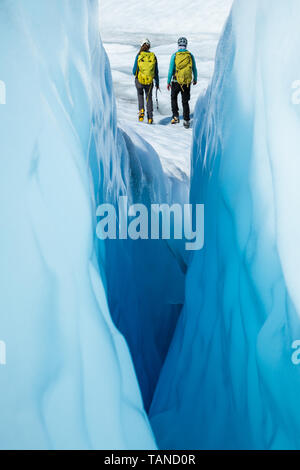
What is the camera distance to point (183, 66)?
11.0 ft

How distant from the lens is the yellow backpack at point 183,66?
3330 millimetres

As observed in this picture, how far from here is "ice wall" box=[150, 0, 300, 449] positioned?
0.99 meters

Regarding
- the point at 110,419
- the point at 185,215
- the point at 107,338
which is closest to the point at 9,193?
the point at 107,338

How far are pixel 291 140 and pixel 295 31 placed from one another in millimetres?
231

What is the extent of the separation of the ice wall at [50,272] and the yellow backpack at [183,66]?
7.63 feet

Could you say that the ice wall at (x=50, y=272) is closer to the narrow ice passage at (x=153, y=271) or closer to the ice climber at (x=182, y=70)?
the narrow ice passage at (x=153, y=271)

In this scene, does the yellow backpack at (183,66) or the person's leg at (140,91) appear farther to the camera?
the person's leg at (140,91)

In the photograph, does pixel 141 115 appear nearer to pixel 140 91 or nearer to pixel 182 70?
pixel 140 91

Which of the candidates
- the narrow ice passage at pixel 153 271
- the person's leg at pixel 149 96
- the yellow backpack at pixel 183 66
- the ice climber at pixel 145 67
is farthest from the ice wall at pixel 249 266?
the person's leg at pixel 149 96

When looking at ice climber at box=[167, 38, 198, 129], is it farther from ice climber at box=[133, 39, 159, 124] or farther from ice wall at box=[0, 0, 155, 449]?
ice wall at box=[0, 0, 155, 449]

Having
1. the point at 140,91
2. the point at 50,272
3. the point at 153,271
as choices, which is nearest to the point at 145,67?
the point at 140,91

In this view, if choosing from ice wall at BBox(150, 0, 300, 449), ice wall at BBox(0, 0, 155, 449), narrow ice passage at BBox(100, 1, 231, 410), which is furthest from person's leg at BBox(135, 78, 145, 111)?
ice wall at BBox(0, 0, 155, 449)

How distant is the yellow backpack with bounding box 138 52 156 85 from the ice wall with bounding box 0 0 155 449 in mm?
2453
